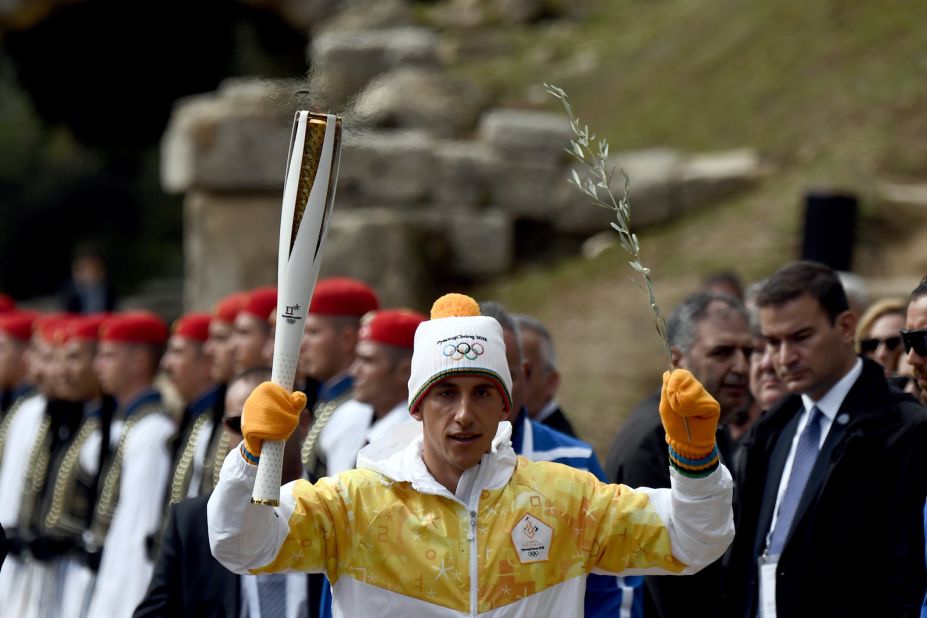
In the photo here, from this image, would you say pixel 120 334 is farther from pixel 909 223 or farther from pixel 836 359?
pixel 909 223

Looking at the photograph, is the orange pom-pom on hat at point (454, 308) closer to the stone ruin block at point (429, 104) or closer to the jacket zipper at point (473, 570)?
the jacket zipper at point (473, 570)

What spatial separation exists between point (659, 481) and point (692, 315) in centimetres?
70

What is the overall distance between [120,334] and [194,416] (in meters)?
0.99

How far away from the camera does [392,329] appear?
568cm

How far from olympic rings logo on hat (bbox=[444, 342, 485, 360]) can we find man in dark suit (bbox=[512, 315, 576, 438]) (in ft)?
6.94

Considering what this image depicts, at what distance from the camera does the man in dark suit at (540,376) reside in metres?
5.57

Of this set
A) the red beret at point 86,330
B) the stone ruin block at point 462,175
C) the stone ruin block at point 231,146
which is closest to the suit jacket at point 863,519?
the red beret at point 86,330

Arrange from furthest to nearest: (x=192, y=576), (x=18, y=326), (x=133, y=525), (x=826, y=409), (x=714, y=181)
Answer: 1. (x=714, y=181)
2. (x=18, y=326)
3. (x=133, y=525)
4. (x=192, y=576)
5. (x=826, y=409)

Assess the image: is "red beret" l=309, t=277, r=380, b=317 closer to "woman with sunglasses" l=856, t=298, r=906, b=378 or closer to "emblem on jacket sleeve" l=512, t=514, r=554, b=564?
"woman with sunglasses" l=856, t=298, r=906, b=378

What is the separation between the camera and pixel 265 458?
3.11 m

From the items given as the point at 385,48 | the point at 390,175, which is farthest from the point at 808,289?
the point at 385,48

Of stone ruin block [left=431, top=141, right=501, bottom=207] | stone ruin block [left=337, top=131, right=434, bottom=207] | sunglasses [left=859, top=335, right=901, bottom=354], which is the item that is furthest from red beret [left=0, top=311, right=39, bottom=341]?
sunglasses [left=859, top=335, right=901, bottom=354]

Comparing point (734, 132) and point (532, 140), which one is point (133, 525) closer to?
point (532, 140)

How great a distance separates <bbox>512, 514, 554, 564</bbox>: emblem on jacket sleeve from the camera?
10.8ft
